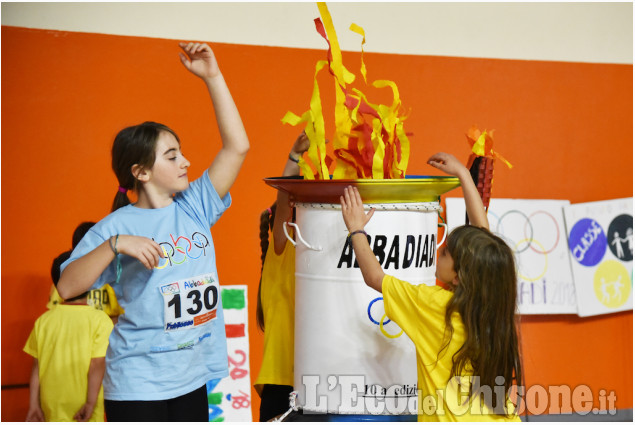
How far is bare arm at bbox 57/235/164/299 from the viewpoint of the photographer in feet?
4.75

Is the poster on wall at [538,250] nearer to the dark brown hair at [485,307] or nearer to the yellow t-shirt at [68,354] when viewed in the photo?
the dark brown hair at [485,307]

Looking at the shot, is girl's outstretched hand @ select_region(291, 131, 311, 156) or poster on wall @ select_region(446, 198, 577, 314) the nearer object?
girl's outstretched hand @ select_region(291, 131, 311, 156)

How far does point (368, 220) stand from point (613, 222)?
2363 millimetres

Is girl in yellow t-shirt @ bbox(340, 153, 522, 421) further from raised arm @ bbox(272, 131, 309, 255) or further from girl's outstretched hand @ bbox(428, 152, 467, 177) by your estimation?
raised arm @ bbox(272, 131, 309, 255)

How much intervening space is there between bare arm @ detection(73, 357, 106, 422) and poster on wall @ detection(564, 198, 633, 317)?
2.24m

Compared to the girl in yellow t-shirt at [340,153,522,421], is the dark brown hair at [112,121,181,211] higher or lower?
higher

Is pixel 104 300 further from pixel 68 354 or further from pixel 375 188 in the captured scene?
pixel 375 188

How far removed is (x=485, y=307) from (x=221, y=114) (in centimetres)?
77

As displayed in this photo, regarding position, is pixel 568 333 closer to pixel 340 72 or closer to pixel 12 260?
pixel 340 72

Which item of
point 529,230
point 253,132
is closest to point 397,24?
point 253,132

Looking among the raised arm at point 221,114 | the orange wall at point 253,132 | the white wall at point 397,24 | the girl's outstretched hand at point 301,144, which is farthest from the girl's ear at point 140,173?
the white wall at point 397,24

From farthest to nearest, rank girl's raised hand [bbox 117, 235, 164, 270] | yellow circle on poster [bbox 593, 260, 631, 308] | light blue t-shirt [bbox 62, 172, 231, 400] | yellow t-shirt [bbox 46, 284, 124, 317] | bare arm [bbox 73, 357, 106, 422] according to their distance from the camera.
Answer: yellow circle on poster [bbox 593, 260, 631, 308] < yellow t-shirt [bbox 46, 284, 124, 317] < bare arm [bbox 73, 357, 106, 422] < light blue t-shirt [bbox 62, 172, 231, 400] < girl's raised hand [bbox 117, 235, 164, 270]

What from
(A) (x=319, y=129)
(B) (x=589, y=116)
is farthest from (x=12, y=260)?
(B) (x=589, y=116)

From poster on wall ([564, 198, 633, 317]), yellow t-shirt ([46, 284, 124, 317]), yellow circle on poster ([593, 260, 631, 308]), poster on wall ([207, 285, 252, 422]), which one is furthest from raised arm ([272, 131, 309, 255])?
yellow circle on poster ([593, 260, 631, 308])
